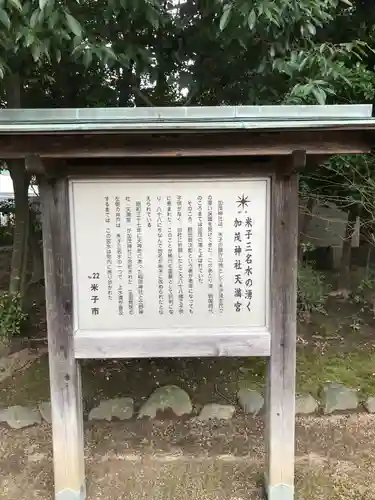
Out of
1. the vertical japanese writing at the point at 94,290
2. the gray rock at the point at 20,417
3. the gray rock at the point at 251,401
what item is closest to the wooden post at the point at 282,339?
the vertical japanese writing at the point at 94,290

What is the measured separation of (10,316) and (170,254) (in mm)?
3191

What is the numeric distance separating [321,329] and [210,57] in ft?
12.3

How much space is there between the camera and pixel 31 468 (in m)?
3.61

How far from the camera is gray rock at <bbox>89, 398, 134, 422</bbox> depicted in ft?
14.0

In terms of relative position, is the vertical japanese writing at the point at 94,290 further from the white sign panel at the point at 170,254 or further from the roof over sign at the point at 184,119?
the roof over sign at the point at 184,119

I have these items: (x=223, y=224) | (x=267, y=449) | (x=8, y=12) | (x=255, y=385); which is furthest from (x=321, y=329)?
(x=8, y=12)

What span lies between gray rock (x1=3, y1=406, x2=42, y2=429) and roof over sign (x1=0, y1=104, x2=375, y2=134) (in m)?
2.84

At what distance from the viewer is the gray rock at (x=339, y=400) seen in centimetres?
434

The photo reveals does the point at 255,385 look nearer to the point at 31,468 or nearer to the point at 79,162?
the point at 31,468

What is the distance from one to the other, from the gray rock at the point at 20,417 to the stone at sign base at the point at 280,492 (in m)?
2.18

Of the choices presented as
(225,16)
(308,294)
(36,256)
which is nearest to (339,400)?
(308,294)

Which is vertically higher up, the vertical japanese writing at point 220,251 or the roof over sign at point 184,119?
the roof over sign at point 184,119

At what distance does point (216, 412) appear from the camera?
14.1 ft

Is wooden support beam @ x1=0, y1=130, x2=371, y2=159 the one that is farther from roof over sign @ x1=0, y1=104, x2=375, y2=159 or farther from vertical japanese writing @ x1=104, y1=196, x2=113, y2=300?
vertical japanese writing @ x1=104, y1=196, x2=113, y2=300
